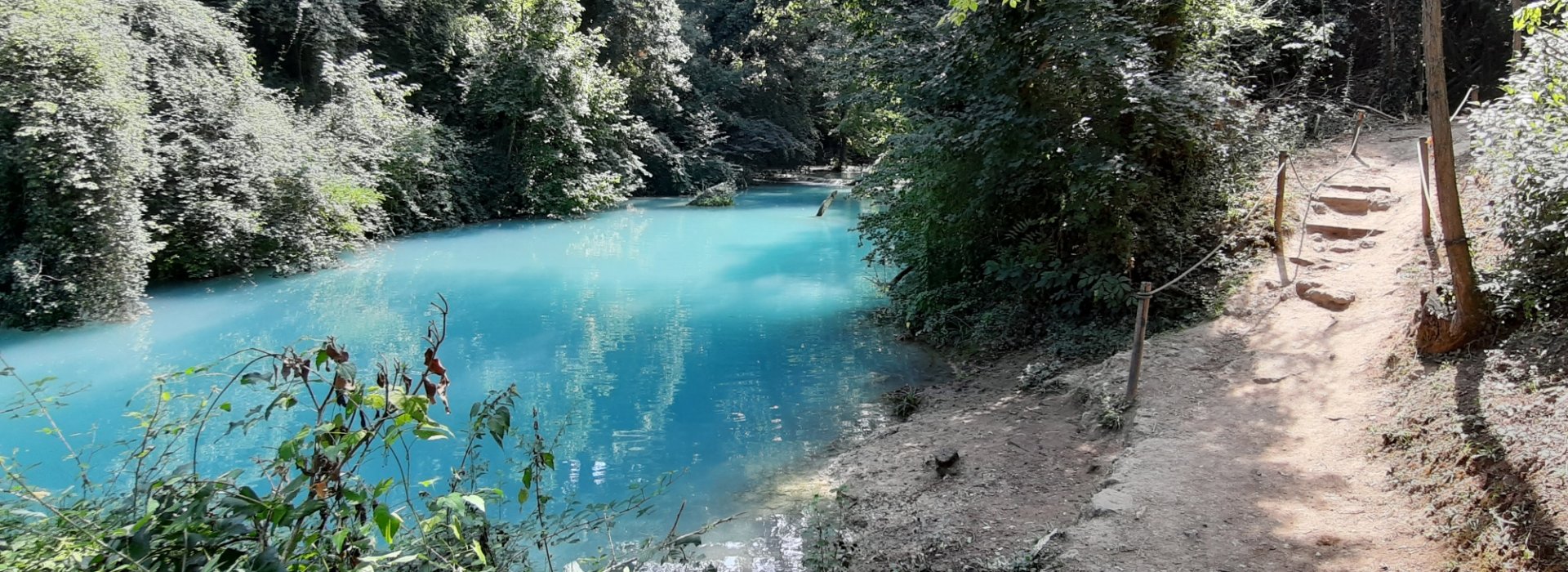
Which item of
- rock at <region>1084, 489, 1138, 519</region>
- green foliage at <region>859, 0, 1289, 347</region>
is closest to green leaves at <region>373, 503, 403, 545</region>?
rock at <region>1084, 489, 1138, 519</region>

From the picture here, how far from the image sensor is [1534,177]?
5090 millimetres

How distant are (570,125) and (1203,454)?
21.2m

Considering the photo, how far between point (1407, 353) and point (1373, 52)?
1397 cm

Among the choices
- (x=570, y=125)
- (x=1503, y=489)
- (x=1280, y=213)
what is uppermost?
(x=570, y=125)

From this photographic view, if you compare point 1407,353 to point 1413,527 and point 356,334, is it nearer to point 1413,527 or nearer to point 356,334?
point 1413,527

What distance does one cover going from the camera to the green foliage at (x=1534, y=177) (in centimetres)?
477

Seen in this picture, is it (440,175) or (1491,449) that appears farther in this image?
(440,175)

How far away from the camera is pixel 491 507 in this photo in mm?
5750

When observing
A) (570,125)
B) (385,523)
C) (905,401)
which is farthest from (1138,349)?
(570,125)

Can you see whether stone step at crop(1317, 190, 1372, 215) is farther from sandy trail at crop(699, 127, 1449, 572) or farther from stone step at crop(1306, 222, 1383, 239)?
stone step at crop(1306, 222, 1383, 239)

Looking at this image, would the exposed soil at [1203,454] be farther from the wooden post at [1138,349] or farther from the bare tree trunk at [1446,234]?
the bare tree trunk at [1446,234]

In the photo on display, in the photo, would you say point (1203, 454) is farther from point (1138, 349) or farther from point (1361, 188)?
point (1361, 188)

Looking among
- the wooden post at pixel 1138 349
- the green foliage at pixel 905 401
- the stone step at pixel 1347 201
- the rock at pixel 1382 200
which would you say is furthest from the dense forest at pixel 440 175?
the wooden post at pixel 1138 349

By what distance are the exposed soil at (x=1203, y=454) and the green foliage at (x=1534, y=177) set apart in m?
0.88
